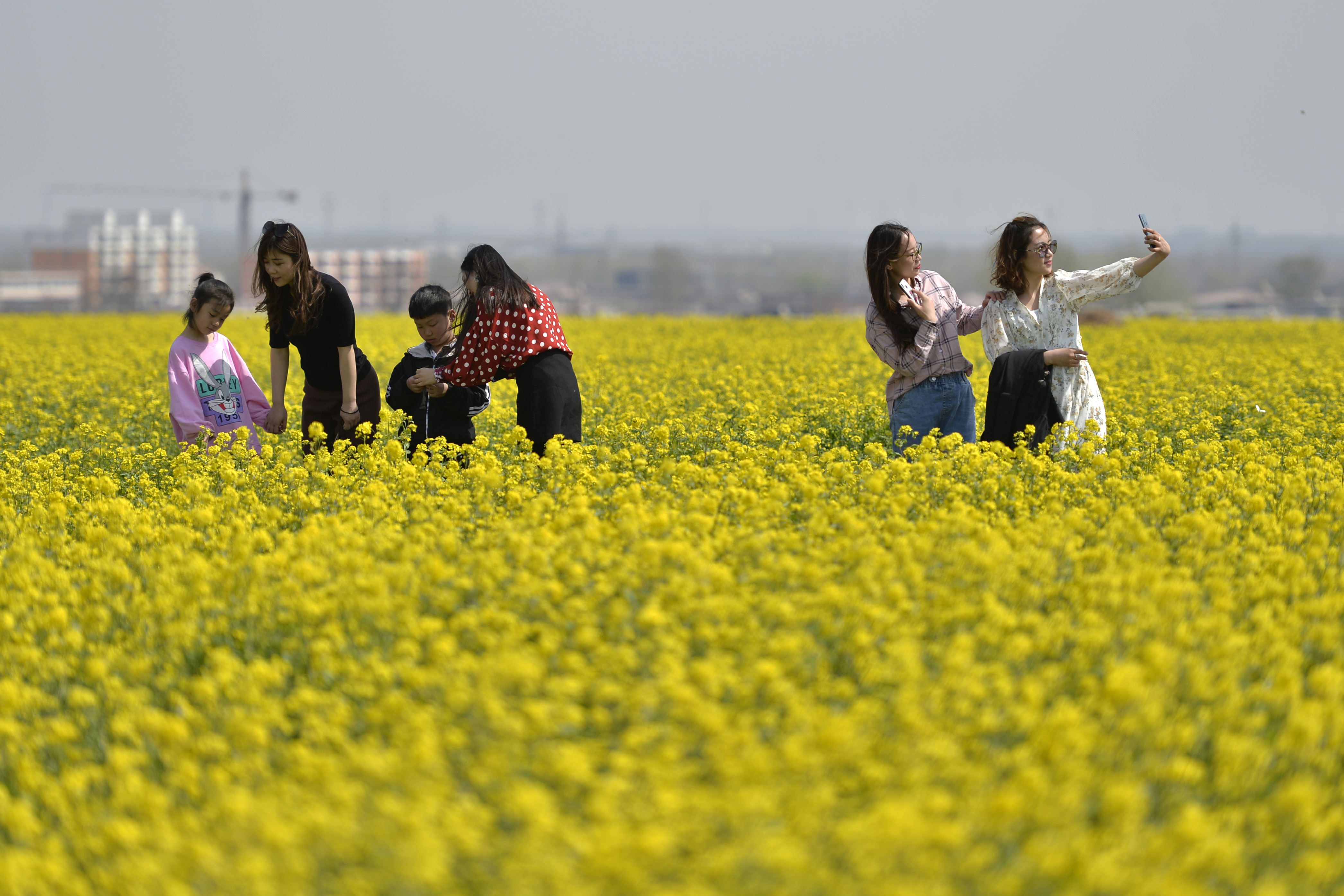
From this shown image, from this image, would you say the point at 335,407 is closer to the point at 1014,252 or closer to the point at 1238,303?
the point at 1014,252

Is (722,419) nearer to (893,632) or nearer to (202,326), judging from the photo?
(202,326)

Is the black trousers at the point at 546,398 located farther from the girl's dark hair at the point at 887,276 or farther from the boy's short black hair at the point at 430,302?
the girl's dark hair at the point at 887,276

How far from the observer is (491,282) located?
6.10 meters

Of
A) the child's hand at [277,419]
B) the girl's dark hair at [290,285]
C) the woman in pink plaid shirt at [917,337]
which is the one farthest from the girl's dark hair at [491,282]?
the woman in pink plaid shirt at [917,337]

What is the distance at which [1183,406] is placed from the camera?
322 inches

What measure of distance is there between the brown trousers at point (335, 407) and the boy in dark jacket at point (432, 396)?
0.12 meters

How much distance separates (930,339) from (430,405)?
8.45 ft

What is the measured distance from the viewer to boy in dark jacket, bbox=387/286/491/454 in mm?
6582

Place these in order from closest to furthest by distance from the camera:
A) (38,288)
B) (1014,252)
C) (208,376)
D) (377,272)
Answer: (1014,252) → (208,376) → (38,288) → (377,272)

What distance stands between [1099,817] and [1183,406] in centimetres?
610

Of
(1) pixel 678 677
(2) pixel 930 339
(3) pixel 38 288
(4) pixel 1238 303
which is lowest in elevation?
(1) pixel 678 677

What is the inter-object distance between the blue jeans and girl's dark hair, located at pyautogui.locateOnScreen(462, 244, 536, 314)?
1.98 metres

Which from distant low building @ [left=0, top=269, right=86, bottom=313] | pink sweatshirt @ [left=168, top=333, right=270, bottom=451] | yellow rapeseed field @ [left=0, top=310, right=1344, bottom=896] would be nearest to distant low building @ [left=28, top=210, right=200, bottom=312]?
distant low building @ [left=0, top=269, right=86, bottom=313]

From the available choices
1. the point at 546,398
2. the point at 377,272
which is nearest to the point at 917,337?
the point at 546,398
